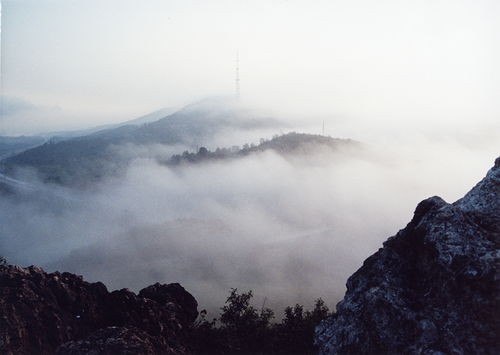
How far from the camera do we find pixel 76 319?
1646 inches

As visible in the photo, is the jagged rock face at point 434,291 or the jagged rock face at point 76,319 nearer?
the jagged rock face at point 434,291

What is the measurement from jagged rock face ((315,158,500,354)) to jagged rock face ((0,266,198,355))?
57.1 ft

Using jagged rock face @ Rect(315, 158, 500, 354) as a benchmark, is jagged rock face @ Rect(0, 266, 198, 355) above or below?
below

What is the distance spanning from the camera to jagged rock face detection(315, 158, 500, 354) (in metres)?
20.0

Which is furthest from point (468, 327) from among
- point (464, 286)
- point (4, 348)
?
point (4, 348)

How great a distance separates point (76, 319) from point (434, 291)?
38649mm

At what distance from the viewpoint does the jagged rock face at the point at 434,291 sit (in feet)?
65.5

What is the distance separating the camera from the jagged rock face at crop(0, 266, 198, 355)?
30.8 m

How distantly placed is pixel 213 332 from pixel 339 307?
2408cm

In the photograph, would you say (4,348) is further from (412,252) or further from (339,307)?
(412,252)

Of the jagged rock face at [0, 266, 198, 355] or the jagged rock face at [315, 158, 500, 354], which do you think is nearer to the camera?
the jagged rock face at [315, 158, 500, 354]

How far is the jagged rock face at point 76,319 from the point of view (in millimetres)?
30812

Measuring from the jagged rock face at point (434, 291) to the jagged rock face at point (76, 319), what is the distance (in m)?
17.4

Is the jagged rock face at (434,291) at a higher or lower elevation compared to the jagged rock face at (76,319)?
higher
